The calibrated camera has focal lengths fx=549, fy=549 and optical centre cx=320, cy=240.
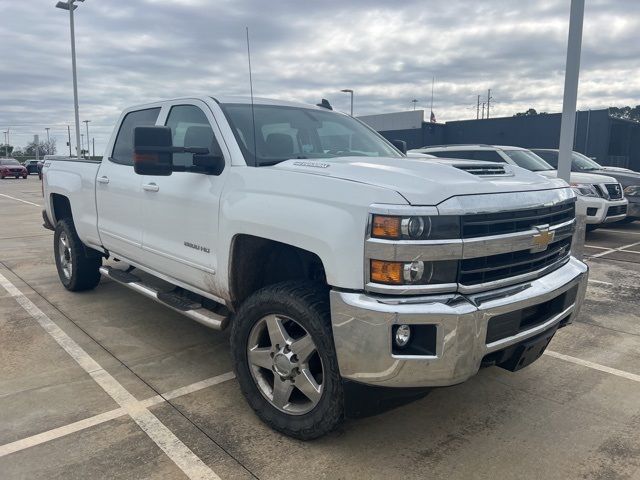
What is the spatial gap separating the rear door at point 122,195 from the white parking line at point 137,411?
0.87 meters

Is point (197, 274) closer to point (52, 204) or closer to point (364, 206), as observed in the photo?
point (364, 206)

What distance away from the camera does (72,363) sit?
4.12 meters

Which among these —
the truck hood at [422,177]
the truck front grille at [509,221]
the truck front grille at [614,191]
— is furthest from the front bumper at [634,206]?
the truck front grille at [509,221]

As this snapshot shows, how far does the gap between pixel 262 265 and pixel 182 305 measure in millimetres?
819

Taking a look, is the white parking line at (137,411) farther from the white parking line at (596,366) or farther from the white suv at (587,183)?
the white suv at (587,183)

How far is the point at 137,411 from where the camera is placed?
133 inches

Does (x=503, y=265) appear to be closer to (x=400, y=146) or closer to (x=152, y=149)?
(x=152, y=149)

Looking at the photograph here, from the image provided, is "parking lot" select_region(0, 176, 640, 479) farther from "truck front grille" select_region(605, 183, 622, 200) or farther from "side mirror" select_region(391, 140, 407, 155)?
"truck front grille" select_region(605, 183, 622, 200)

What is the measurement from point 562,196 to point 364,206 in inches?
57.0

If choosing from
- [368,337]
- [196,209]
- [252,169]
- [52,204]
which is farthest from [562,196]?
[52,204]

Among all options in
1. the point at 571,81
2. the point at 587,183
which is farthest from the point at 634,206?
the point at 571,81

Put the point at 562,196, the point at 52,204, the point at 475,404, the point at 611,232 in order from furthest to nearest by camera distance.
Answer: the point at 611,232 < the point at 52,204 < the point at 475,404 < the point at 562,196

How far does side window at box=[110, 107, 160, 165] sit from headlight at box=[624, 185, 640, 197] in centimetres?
992

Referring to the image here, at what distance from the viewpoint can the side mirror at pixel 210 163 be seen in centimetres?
351
